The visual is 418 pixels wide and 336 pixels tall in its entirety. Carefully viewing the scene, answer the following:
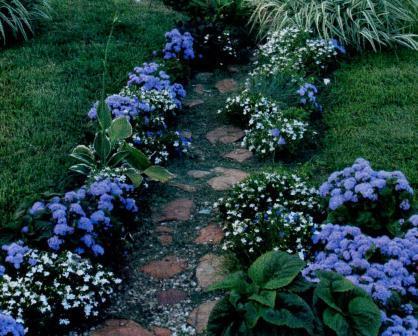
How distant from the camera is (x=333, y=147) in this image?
4.91 m

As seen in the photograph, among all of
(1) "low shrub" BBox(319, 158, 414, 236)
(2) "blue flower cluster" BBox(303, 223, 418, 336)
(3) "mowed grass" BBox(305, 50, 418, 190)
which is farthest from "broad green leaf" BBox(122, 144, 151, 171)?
(2) "blue flower cluster" BBox(303, 223, 418, 336)

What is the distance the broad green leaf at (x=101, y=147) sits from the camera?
423 centimetres

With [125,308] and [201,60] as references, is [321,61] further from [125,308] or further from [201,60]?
[125,308]

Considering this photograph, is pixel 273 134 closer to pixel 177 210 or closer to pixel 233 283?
pixel 177 210

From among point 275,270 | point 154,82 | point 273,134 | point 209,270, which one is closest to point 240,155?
point 273,134

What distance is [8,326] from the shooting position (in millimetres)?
2797

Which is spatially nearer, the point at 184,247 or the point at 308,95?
the point at 184,247

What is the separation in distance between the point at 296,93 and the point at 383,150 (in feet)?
3.09

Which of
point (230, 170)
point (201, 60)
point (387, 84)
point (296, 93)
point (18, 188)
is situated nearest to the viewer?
point (18, 188)

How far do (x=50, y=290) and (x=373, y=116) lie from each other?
319 centimetres

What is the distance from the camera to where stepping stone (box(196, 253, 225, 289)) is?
3.58 m

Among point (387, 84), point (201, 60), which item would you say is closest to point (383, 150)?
point (387, 84)

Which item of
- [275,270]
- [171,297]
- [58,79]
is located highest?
[275,270]

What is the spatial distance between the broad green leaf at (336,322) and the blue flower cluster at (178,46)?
151 inches
